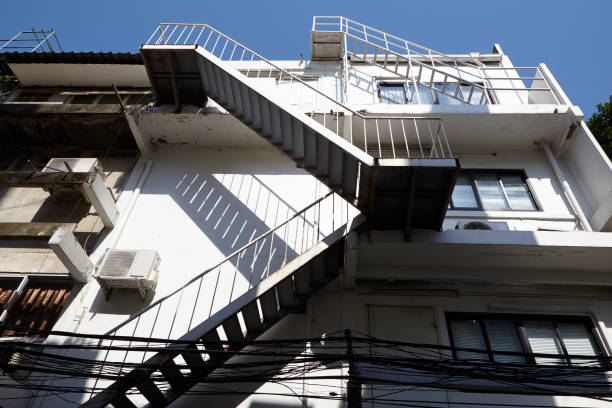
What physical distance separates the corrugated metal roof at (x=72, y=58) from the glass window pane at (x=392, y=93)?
657 cm

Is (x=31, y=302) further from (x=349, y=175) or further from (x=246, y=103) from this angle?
(x=349, y=175)

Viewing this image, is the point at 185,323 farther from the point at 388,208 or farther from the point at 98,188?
the point at 388,208

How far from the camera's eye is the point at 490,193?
8555 millimetres

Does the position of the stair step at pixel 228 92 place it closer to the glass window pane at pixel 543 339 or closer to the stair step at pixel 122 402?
the stair step at pixel 122 402

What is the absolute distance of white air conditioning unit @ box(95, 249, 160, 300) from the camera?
684 centimetres

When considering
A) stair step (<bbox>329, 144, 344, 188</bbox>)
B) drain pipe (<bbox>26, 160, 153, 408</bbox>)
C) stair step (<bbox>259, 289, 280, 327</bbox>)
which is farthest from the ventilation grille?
stair step (<bbox>329, 144, 344, 188</bbox>)

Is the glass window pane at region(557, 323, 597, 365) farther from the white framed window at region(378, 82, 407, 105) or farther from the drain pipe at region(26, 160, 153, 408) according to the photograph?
the drain pipe at region(26, 160, 153, 408)

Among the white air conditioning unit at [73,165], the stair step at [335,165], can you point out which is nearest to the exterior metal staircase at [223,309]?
the stair step at [335,165]

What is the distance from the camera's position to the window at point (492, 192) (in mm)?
8279

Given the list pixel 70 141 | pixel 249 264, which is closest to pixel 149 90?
pixel 70 141

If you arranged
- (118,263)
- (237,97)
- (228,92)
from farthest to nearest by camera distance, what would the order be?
(228,92) → (237,97) → (118,263)

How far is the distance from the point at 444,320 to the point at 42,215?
8.14m

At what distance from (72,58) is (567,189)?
12.4 metres

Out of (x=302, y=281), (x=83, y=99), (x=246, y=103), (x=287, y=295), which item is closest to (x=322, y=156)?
(x=302, y=281)
